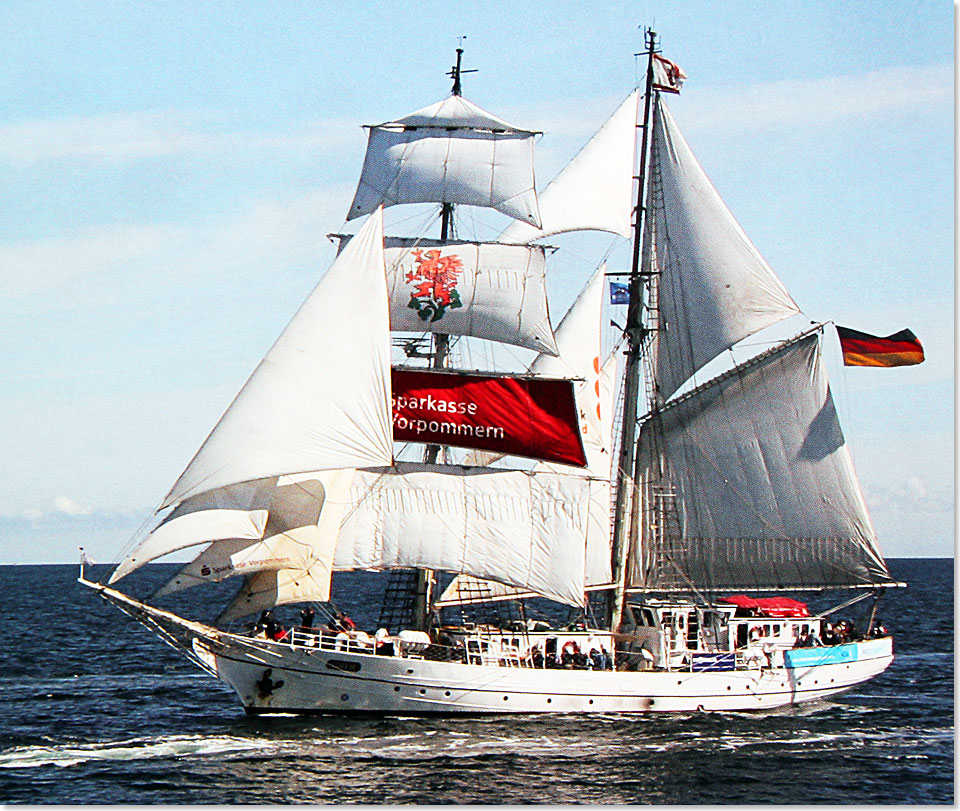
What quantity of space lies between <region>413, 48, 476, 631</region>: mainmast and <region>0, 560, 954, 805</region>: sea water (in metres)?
4.11

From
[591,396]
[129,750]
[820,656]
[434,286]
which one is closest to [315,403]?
[434,286]

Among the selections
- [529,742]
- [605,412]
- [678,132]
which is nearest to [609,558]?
[605,412]

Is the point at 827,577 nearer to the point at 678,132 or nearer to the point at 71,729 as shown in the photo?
the point at 678,132

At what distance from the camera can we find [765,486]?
47.1m

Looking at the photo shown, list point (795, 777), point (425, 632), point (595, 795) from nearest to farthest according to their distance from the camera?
point (595, 795) → point (795, 777) → point (425, 632)

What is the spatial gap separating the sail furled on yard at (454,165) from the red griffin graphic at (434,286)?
2.21 meters

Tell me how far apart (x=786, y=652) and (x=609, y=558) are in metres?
6.94

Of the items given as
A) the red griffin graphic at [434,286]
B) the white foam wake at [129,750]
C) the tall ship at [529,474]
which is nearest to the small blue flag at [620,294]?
the tall ship at [529,474]

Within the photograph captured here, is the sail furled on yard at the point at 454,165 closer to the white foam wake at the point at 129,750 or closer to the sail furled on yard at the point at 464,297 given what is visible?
→ the sail furled on yard at the point at 464,297

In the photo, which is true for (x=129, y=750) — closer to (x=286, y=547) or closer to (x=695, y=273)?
(x=286, y=547)

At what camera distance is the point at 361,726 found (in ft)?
128

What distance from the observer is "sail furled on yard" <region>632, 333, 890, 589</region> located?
46.8 m

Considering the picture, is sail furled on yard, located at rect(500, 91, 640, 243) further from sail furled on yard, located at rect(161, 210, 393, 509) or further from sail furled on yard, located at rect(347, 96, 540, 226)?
sail furled on yard, located at rect(161, 210, 393, 509)

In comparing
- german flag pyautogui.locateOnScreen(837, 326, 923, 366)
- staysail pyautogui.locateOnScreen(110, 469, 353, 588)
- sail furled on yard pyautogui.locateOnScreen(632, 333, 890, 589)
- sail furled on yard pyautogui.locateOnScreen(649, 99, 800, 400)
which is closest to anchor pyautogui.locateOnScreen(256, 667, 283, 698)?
staysail pyautogui.locateOnScreen(110, 469, 353, 588)
